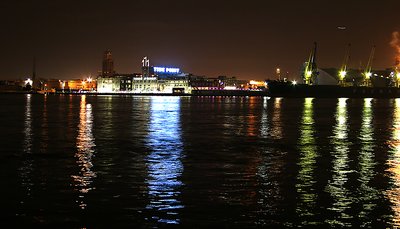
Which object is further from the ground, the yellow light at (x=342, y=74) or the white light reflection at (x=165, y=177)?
the yellow light at (x=342, y=74)

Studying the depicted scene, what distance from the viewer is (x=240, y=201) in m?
12.6

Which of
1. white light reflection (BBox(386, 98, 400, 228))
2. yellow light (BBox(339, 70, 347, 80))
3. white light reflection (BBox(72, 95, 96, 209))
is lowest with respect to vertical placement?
white light reflection (BBox(72, 95, 96, 209))

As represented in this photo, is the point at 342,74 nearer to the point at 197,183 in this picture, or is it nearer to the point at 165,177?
the point at 165,177

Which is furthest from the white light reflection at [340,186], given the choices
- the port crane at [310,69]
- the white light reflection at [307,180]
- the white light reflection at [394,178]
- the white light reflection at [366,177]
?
the port crane at [310,69]

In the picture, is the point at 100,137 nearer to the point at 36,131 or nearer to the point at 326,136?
the point at 36,131

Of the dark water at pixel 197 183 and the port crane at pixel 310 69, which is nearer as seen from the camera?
the dark water at pixel 197 183

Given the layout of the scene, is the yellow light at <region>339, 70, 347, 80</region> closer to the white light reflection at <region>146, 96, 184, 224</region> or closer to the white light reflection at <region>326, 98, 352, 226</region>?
the white light reflection at <region>146, 96, 184, 224</region>

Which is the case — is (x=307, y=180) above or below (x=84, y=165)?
above

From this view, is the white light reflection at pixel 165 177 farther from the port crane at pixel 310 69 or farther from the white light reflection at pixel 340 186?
the port crane at pixel 310 69

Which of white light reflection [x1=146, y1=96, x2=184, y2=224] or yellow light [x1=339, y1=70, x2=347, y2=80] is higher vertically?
yellow light [x1=339, y1=70, x2=347, y2=80]

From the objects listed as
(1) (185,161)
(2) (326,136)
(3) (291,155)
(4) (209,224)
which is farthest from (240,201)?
(2) (326,136)

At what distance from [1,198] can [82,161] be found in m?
6.22

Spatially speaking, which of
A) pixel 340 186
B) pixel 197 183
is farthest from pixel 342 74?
pixel 197 183

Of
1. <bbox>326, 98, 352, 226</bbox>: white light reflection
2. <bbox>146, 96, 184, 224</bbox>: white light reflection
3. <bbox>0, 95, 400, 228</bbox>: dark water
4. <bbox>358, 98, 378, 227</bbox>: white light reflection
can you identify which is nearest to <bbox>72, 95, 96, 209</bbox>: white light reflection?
<bbox>0, 95, 400, 228</bbox>: dark water
